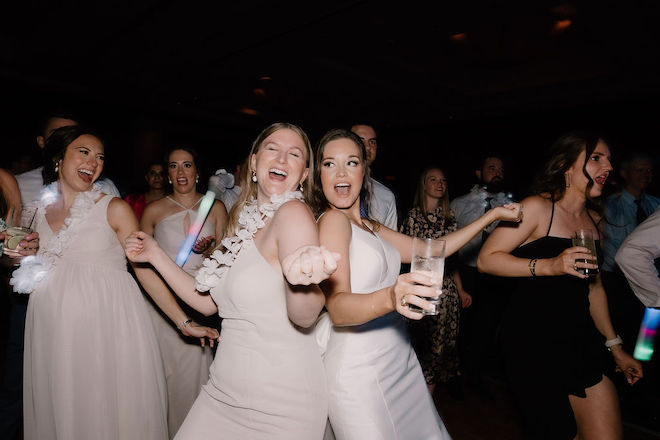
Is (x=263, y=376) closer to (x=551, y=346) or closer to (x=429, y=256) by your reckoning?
(x=429, y=256)

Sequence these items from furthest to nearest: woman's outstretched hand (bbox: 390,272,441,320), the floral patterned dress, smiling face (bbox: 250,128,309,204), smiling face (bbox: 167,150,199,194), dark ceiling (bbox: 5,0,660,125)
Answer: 1. dark ceiling (bbox: 5,0,660,125)
2. the floral patterned dress
3. smiling face (bbox: 167,150,199,194)
4. smiling face (bbox: 250,128,309,204)
5. woman's outstretched hand (bbox: 390,272,441,320)

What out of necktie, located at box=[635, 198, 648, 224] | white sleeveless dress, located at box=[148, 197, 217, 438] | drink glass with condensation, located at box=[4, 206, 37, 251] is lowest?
white sleeveless dress, located at box=[148, 197, 217, 438]

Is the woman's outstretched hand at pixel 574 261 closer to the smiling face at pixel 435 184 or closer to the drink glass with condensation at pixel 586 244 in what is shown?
the drink glass with condensation at pixel 586 244

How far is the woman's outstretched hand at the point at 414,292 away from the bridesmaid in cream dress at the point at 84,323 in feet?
4.00

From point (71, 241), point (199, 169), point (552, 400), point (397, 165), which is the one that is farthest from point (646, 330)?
point (397, 165)

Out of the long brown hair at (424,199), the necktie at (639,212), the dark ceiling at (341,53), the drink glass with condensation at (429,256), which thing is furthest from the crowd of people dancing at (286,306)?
the dark ceiling at (341,53)

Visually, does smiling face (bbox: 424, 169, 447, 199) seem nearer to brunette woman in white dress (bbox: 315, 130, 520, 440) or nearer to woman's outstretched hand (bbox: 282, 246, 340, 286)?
brunette woman in white dress (bbox: 315, 130, 520, 440)

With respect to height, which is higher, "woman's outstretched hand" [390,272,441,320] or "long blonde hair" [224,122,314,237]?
"long blonde hair" [224,122,314,237]

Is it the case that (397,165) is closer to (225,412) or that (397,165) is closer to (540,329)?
(540,329)

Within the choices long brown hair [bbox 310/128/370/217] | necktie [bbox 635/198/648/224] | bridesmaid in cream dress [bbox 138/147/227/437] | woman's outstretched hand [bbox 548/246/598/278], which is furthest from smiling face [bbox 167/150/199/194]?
necktie [bbox 635/198/648/224]

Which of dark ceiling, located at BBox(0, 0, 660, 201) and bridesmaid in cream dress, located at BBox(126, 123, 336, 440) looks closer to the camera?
bridesmaid in cream dress, located at BBox(126, 123, 336, 440)

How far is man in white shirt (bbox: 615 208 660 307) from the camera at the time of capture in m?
1.92

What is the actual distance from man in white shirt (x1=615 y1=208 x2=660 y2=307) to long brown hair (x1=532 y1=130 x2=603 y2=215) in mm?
259

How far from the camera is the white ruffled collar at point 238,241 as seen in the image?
139 cm
